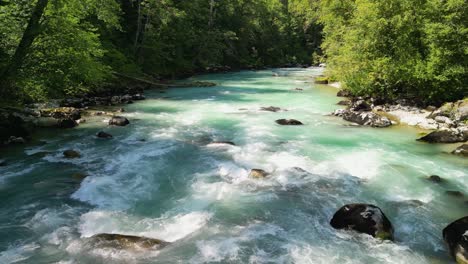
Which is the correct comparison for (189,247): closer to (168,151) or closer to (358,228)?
(358,228)

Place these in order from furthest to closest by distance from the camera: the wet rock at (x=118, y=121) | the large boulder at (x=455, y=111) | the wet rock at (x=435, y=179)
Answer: the large boulder at (x=455, y=111) → the wet rock at (x=118, y=121) → the wet rock at (x=435, y=179)

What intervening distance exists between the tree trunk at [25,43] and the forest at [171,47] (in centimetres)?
4

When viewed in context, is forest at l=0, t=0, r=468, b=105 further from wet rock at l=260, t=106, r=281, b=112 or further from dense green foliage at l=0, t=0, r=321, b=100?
wet rock at l=260, t=106, r=281, b=112

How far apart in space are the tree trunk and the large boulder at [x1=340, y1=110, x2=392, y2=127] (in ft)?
49.8

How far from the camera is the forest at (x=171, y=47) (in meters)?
16.2

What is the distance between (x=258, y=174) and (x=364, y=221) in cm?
409

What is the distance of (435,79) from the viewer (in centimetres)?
2248

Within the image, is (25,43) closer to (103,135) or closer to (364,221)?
(103,135)

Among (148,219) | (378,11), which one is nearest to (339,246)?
(148,219)

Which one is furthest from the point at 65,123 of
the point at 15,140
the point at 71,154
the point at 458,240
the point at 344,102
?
the point at 344,102

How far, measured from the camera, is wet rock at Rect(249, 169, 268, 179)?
40.0 feet

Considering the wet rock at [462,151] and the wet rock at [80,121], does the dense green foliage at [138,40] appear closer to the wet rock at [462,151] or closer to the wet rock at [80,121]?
the wet rock at [80,121]

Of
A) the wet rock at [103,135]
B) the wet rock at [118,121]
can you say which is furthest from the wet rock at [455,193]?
the wet rock at [118,121]

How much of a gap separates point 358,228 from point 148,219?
4911mm
